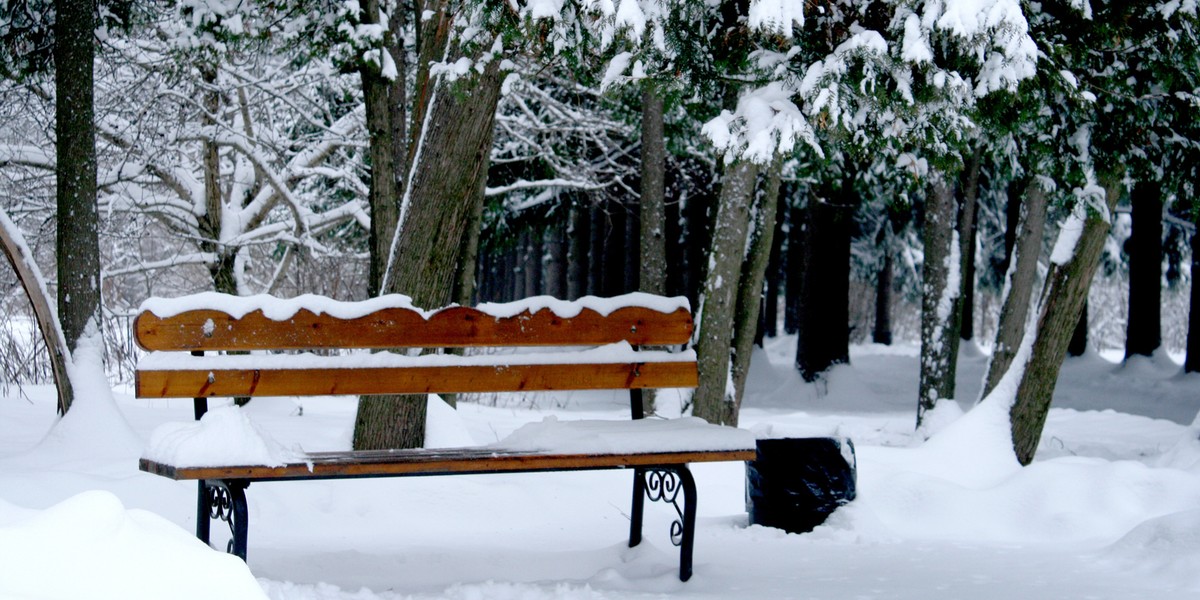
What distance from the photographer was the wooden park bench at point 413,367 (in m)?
4.38

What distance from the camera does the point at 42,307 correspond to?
22.6 ft

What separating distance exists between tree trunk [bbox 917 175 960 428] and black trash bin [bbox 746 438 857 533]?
14.3 feet

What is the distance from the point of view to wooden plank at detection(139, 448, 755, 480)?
411 cm

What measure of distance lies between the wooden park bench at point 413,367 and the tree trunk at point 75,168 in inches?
110

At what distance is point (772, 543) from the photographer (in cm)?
588

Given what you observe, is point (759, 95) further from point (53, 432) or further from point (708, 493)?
point (53, 432)

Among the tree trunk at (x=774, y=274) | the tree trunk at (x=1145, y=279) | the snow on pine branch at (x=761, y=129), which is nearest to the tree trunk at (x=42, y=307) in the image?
the snow on pine branch at (x=761, y=129)

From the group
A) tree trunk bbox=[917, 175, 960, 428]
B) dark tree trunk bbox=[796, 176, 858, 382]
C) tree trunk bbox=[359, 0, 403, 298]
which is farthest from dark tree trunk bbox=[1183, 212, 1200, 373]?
tree trunk bbox=[359, 0, 403, 298]

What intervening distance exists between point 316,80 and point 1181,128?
8538 millimetres

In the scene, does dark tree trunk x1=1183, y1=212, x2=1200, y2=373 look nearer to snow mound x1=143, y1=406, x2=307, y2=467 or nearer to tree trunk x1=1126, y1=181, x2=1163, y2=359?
tree trunk x1=1126, y1=181, x2=1163, y2=359

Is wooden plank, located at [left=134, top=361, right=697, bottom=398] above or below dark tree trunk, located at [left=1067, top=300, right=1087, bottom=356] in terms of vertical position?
above

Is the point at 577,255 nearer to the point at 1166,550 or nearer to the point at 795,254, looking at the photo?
the point at 795,254

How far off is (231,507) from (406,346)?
1.00 metres

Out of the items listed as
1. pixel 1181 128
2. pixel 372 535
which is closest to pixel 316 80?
pixel 372 535
